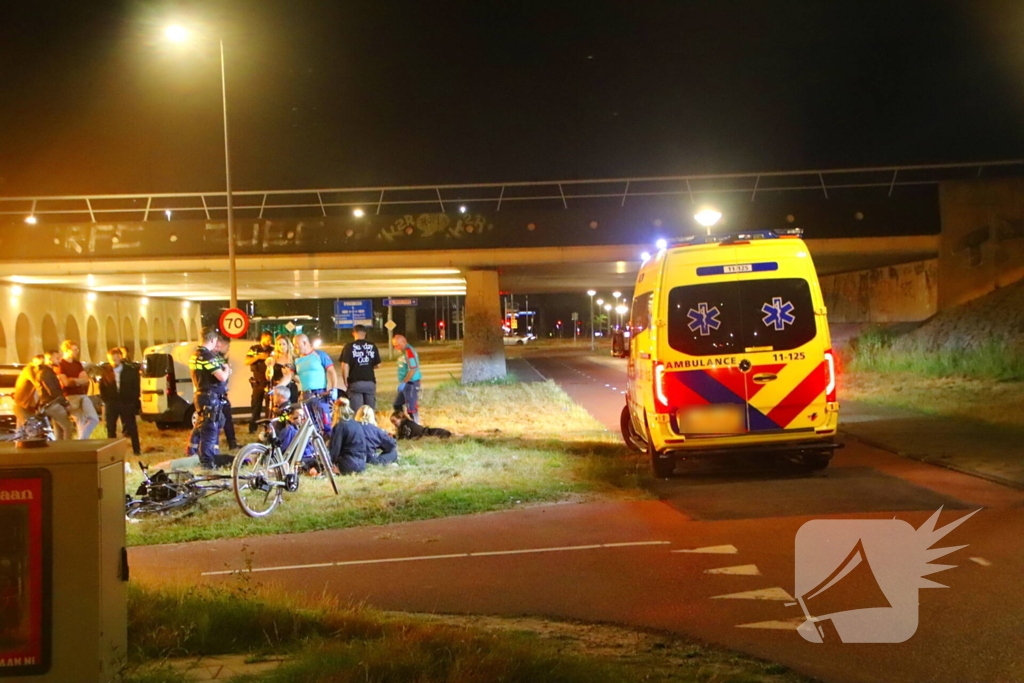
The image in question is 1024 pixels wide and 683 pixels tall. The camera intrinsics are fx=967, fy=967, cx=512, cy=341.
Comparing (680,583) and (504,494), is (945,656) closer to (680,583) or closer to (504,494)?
(680,583)

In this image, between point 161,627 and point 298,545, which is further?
point 298,545

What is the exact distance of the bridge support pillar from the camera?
2816 centimetres

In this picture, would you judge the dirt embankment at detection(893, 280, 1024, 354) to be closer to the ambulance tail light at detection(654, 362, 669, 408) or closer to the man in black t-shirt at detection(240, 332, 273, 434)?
the ambulance tail light at detection(654, 362, 669, 408)

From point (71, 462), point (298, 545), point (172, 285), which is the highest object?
point (172, 285)

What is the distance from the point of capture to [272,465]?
31.8 ft

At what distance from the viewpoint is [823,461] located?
1064cm

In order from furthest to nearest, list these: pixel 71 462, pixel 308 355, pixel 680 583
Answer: pixel 308 355, pixel 680 583, pixel 71 462

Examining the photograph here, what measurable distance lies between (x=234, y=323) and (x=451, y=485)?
29.8 feet

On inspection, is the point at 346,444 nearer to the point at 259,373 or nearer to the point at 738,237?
the point at 738,237

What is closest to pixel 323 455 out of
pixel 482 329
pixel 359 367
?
pixel 359 367

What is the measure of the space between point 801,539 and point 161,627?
477cm

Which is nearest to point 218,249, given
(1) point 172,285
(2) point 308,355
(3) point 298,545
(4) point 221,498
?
(1) point 172,285

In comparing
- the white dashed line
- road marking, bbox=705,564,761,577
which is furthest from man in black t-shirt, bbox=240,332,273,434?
the white dashed line

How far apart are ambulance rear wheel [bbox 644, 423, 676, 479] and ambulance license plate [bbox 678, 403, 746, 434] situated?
1.78 ft
